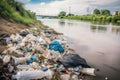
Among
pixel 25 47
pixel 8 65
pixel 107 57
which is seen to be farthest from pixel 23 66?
pixel 107 57

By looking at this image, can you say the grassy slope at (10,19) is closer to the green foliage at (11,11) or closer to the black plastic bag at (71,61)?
the green foliage at (11,11)

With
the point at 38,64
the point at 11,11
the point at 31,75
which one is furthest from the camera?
the point at 11,11

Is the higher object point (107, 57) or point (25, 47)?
point (25, 47)

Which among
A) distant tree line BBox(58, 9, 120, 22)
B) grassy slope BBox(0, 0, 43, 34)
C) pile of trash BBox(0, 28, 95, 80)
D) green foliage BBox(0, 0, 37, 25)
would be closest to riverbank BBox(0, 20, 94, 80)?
pile of trash BBox(0, 28, 95, 80)

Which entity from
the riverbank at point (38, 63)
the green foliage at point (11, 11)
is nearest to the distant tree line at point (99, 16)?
the green foliage at point (11, 11)

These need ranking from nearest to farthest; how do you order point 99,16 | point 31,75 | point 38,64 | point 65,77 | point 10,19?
point 31,75 → point 65,77 → point 38,64 → point 10,19 → point 99,16

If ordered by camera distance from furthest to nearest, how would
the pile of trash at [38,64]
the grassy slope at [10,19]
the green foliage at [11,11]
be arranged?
the green foliage at [11,11] < the grassy slope at [10,19] < the pile of trash at [38,64]

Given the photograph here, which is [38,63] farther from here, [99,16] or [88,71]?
[99,16]

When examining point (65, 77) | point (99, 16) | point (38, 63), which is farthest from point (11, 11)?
point (99, 16)

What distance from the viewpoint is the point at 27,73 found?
3.59 meters

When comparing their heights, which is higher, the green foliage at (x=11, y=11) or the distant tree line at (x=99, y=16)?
the green foliage at (x=11, y=11)

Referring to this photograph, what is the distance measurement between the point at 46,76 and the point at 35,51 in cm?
184

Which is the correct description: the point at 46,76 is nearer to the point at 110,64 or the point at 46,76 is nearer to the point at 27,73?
the point at 27,73

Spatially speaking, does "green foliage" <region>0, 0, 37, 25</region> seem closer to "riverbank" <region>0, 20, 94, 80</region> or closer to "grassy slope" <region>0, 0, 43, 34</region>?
"grassy slope" <region>0, 0, 43, 34</region>
